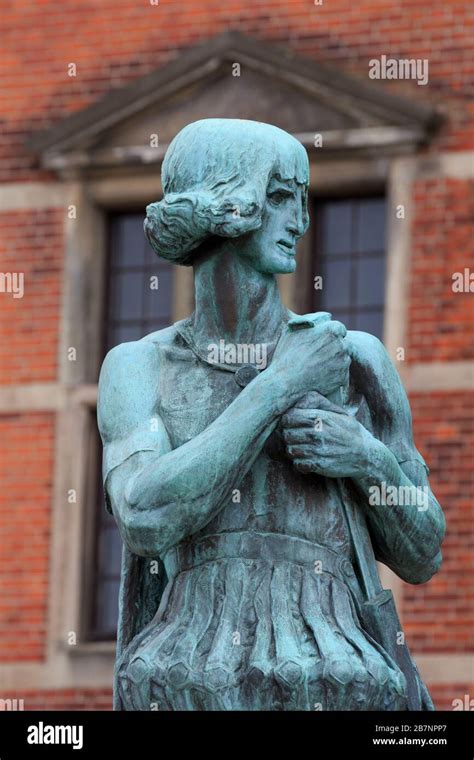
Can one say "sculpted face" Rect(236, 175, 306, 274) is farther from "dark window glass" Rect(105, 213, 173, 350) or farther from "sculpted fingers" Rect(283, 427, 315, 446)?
"dark window glass" Rect(105, 213, 173, 350)

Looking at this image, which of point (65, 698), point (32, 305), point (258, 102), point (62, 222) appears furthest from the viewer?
point (62, 222)

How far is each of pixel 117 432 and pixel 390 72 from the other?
12197mm

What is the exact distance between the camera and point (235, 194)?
5.79 metres

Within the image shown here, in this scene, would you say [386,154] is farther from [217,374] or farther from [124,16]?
[217,374]

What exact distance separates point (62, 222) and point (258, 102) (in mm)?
1627

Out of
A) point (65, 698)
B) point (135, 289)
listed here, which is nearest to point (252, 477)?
point (65, 698)

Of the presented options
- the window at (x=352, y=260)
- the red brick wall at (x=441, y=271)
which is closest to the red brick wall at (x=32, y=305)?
the window at (x=352, y=260)

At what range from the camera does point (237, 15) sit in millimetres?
18172

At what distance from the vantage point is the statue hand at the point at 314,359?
5.71 metres

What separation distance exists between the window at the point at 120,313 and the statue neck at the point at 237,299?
11758 millimetres

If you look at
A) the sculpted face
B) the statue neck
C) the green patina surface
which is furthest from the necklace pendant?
the sculpted face

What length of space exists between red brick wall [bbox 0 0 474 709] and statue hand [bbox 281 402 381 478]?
10755 mm

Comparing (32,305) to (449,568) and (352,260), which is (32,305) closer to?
(352,260)

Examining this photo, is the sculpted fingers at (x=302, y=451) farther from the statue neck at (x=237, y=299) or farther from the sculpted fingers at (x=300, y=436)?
the statue neck at (x=237, y=299)
